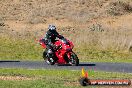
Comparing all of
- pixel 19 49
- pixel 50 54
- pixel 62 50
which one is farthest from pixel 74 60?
pixel 19 49

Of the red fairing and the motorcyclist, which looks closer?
the red fairing

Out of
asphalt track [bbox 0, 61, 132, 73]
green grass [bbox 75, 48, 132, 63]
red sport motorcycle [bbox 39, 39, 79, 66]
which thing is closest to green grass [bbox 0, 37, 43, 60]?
green grass [bbox 75, 48, 132, 63]

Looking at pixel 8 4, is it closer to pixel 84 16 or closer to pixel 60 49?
pixel 84 16

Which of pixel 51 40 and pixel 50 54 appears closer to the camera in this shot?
pixel 51 40

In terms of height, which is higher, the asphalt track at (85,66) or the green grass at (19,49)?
the asphalt track at (85,66)

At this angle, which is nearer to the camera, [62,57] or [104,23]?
[62,57]

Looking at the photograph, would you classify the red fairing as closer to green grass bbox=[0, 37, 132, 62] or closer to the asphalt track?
the asphalt track

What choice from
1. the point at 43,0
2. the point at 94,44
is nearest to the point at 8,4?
the point at 43,0

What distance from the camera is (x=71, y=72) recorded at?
21.8 metres

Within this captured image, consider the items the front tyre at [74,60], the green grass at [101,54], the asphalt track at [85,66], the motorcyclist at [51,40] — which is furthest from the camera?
the green grass at [101,54]

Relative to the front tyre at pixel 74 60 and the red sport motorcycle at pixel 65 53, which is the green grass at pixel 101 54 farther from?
the front tyre at pixel 74 60

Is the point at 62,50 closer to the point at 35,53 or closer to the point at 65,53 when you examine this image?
the point at 65,53

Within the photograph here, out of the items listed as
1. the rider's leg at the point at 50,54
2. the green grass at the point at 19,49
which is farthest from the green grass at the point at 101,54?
the rider's leg at the point at 50,54

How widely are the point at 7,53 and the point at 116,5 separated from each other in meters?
33.7
